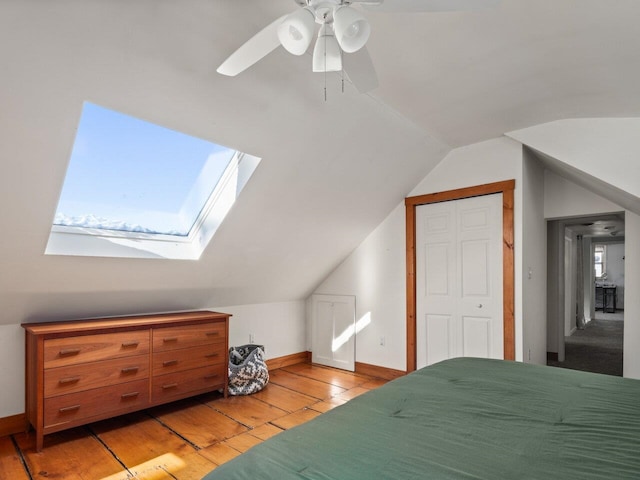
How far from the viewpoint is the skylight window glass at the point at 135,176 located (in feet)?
7.84

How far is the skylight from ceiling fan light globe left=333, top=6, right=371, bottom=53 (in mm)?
1421

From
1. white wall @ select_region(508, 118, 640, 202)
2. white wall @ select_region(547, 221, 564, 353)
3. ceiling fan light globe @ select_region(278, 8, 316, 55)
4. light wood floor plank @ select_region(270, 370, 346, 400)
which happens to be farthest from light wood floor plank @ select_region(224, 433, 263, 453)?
white wall @ select_region(547, 221, 564, 353)

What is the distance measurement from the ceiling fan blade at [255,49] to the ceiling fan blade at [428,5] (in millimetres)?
332

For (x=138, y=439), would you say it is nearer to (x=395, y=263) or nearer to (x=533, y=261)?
(x=395, y=263)

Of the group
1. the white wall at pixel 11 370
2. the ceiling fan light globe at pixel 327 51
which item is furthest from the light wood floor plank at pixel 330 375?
the ceiling fan light globe at pixel 327 51

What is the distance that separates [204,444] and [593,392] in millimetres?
2290

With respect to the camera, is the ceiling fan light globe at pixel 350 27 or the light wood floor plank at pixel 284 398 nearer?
the ceiling fan light globe at pixel 350 27

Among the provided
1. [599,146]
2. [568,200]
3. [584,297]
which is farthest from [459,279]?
[584,297]

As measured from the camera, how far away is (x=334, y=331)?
456 centimetres

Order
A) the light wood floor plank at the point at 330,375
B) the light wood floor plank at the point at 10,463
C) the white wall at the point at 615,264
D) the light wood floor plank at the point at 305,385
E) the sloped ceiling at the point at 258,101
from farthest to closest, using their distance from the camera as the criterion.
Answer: the white wall at the point at 615,264 < the light wood floor plank at the point at 330,375 < the light wood floor plank at the point at 305,385 < the light wood floor plank at the point at 10,463 < the sloped ceiling at the point at 258,101

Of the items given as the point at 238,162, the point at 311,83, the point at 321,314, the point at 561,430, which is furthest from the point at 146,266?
the point at 561,430

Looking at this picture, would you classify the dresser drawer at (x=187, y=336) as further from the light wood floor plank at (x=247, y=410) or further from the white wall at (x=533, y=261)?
the white wall at (x=533, y=261)

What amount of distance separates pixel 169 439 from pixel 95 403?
1.93 feet

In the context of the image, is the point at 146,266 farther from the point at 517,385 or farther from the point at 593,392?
the point at 593,392
